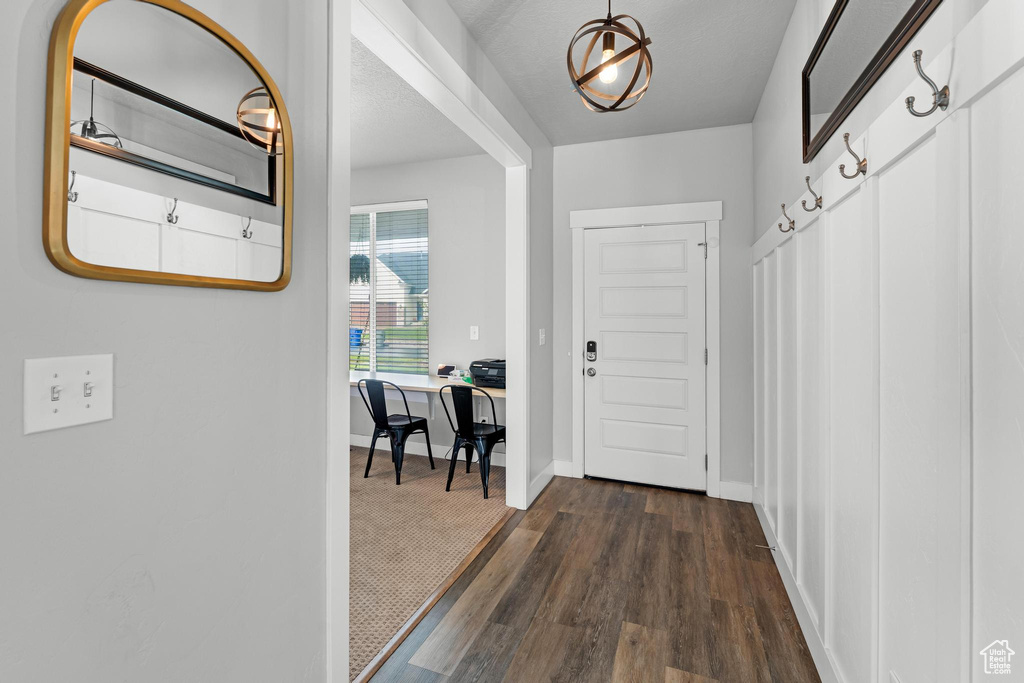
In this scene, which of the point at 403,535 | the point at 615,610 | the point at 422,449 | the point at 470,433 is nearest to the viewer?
the point at 615,610

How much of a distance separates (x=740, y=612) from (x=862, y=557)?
2.83ft

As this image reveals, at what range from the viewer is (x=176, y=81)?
0.98 meters

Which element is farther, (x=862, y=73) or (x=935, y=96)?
(x=862, y=73)

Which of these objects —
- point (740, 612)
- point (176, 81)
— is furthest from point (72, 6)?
point (740, 612)

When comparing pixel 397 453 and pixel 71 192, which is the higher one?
pixel 71 192

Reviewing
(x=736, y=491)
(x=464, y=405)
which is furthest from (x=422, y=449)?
(x=736, y=491)

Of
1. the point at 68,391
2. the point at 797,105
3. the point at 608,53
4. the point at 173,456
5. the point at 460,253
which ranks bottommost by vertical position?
the point at 173,456

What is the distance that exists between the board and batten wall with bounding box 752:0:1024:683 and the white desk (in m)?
2.29

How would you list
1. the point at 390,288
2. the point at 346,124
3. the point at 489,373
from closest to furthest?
the point at 346,124 → the point at 489,373 → the point at 390,288

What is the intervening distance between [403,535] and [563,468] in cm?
142

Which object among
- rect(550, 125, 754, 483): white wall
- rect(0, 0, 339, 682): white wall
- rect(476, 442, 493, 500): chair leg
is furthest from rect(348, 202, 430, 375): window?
rect(0, 0, 339, 682): white wall

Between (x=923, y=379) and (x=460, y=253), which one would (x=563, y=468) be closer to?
(x=460, y=253)

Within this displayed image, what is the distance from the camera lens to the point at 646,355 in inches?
136

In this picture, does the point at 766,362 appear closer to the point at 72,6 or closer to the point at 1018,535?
the point at 1018,535
